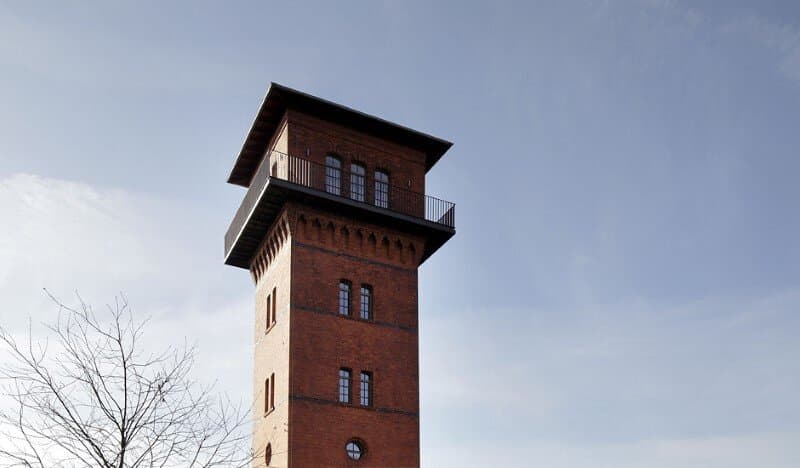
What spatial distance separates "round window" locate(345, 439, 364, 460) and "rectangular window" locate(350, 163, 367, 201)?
338 inches

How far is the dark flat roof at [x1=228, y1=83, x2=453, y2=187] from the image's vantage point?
3281 centimetres

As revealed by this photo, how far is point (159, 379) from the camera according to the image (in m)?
16.4

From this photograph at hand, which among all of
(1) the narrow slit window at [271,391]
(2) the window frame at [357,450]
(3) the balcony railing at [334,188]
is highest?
(3) the balcony railing at [334,188]

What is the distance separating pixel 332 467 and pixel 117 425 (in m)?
14.4

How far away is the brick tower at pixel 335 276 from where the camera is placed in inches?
1182

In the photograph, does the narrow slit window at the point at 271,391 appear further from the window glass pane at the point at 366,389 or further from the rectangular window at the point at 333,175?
the rectangular window at the point at 333,175

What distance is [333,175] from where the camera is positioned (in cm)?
3322

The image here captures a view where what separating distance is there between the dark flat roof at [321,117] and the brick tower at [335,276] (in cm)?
5

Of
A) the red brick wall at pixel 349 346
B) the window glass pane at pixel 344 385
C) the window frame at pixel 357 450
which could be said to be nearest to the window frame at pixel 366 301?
the red brick wall at pixel 349 346

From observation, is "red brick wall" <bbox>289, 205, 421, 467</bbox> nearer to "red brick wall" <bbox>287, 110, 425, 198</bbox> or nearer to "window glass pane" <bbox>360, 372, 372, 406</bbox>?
"window glass pane" <bbox>360, 372, 372, 406</bbox>

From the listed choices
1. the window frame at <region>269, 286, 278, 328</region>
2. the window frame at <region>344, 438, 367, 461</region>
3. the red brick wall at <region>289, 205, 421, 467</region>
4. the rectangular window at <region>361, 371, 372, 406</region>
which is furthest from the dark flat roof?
the window frame at <region>344, 438, 367, 461</region>

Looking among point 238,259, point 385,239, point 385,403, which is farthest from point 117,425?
point 238,259

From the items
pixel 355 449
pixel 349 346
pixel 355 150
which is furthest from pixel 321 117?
pixel 355 449

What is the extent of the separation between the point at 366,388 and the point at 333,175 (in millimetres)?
7605
